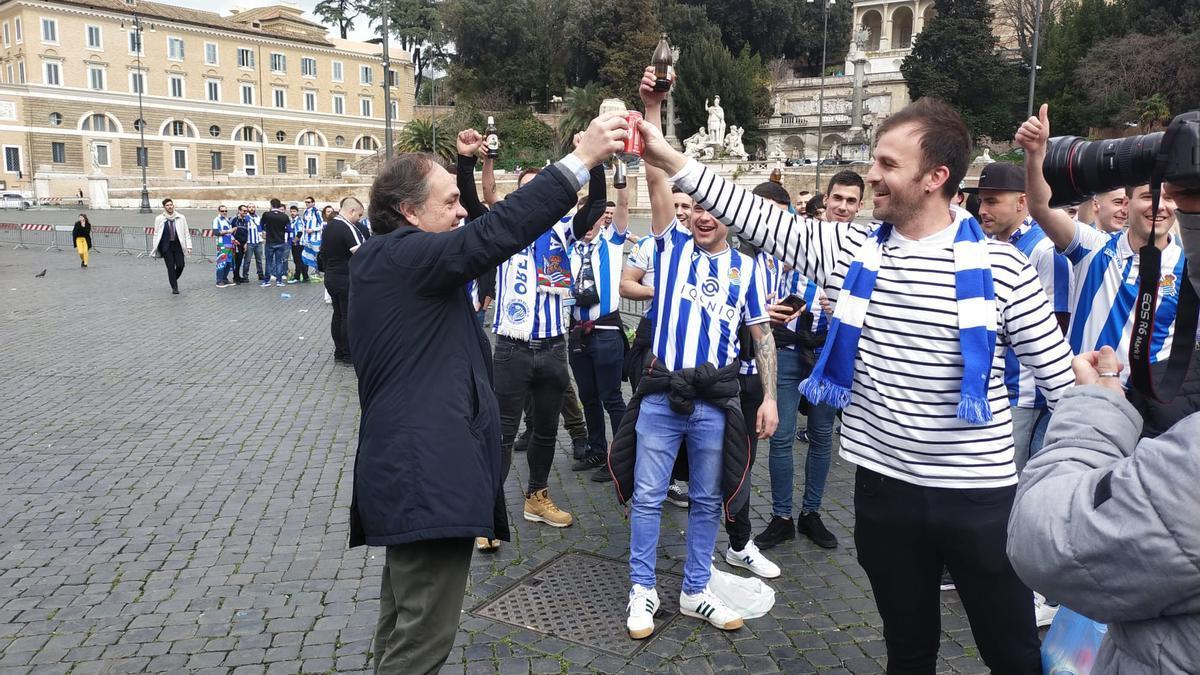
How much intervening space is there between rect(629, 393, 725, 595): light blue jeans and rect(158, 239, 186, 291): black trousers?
51.0ft

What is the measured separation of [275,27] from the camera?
82688 millimetres

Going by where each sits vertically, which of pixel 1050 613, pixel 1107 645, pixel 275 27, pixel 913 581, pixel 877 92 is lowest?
pixel 1050 613

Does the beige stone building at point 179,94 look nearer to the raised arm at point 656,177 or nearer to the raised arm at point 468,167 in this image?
the raised arm at point 468,167

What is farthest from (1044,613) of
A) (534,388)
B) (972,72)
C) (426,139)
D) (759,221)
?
(972,72)

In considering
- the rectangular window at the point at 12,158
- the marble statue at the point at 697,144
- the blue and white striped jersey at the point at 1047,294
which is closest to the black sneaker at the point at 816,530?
the blue and white striped jersey at the point at 1047,294

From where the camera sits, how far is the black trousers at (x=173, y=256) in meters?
16.9

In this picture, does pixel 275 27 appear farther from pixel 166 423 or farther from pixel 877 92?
pixel 166 423

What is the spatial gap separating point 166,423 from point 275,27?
85.3 meters

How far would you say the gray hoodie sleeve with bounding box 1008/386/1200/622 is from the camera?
1333 millimetres

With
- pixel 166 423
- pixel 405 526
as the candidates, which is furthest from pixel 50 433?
pixel 405 526

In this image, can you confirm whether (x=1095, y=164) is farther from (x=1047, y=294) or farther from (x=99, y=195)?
(x=99, y=195)

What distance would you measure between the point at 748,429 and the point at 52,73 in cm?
7830

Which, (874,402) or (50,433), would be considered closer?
(874,402)

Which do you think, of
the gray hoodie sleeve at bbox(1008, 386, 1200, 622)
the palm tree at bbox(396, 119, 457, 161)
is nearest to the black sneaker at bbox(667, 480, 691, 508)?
the gray hoodie sleeve at bbox(1008, 386, 1200, 622)
